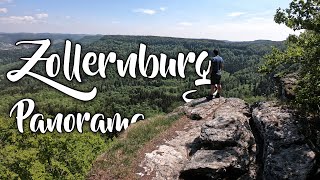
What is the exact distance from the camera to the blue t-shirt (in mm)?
25250

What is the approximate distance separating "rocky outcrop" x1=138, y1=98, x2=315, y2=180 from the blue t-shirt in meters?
5.64

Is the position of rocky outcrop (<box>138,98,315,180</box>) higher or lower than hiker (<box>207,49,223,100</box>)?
lower

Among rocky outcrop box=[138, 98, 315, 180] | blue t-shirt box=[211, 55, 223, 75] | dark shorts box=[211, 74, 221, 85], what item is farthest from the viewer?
dark shorts box=[211, 74, 221, 85]

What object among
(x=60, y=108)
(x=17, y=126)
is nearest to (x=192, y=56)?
→ (x=17, y=126)

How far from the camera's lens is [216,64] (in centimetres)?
2541

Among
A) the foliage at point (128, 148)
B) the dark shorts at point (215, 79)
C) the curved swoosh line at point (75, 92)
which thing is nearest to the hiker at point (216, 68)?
the dark shorts at point (215, 79)

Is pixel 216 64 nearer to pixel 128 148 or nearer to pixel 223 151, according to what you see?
pixel 223 151

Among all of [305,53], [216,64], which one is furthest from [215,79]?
[305,53]

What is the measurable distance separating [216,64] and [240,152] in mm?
9411

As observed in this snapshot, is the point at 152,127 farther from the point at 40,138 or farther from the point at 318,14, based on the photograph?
the point at 40,138

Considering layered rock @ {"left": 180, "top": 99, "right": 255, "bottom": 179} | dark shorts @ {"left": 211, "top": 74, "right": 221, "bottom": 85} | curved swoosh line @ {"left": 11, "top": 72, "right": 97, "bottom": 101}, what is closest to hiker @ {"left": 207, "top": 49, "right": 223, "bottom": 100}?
dark shorts @ {"left": 211, "top": 74, "right": 221, "bottom": 85}

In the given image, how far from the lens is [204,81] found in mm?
29016

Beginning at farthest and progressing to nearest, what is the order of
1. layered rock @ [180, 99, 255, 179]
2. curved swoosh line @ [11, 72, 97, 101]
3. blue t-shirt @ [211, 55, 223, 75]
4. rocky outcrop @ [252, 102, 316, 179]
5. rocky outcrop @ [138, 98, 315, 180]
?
1. curved swoosh line @ [11, 72, 97, 101]
2. blue t-shirt @ [211, 55, 223, 75]
3. layered rock @ [180, 99, 255, 179]
4. rocky outcrop @ [138, 98, 315, 180]
5. rocky outcrop @ [252, 102, 316, 179]

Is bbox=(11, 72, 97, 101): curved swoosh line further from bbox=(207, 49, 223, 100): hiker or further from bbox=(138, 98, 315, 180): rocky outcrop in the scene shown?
bbox=(138, 98, 315, 180): rocky outcrop
